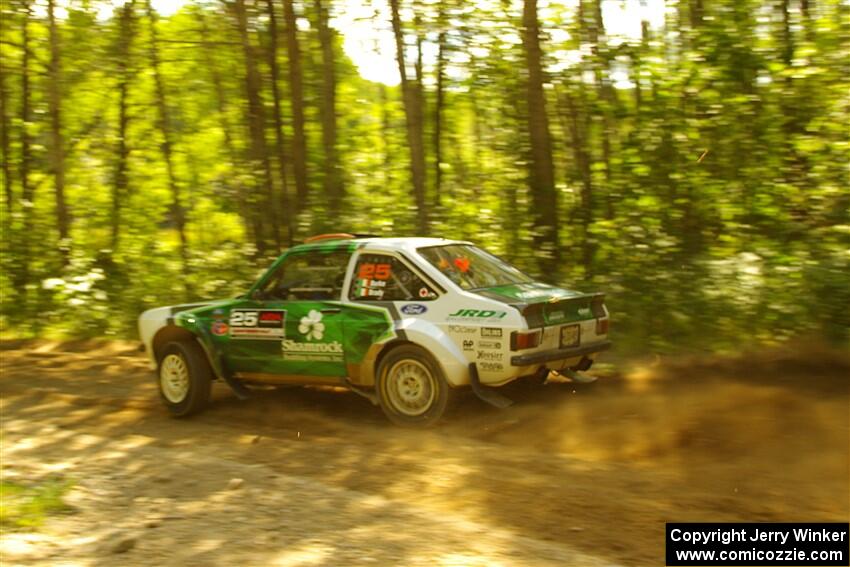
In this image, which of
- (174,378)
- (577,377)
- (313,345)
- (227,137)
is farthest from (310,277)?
(227,137)

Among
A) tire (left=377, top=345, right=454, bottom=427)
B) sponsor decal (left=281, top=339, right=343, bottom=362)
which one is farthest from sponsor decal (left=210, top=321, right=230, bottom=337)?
tire (left=377, top=345, right=454, bottom=427)

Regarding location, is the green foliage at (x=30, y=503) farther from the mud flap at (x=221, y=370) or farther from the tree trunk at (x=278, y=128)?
the tree trunk at (x=278, y=128)

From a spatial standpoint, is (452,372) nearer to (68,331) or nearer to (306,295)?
(306,295)

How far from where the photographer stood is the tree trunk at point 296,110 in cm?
1577

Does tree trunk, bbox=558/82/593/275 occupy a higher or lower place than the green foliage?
higher

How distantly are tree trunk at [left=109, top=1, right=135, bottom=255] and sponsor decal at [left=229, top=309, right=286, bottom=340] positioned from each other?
847 centimetres

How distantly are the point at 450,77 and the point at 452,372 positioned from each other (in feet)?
28.4

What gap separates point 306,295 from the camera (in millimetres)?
9711

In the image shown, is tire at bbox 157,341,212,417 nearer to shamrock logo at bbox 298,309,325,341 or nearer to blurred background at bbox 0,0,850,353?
shamrock logo at bbox 298,309,325,341

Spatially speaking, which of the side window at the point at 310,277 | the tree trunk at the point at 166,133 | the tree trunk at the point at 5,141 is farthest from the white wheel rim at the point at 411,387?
the tree trunk at the point at 5,141

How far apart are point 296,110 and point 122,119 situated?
5527 mm

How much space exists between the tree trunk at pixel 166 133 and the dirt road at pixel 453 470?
293 inches

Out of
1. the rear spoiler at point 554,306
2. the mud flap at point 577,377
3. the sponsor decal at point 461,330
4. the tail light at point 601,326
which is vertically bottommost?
the mud flap at point 577,377

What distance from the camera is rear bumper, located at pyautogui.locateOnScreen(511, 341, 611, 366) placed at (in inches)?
330
